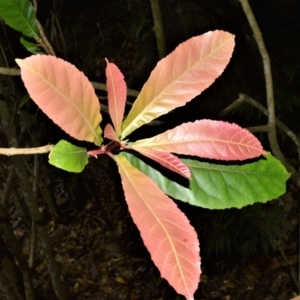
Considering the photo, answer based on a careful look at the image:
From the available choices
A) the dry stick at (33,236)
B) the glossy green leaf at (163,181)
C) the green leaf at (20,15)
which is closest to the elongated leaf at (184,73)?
the glossy green leaf at (163,181)

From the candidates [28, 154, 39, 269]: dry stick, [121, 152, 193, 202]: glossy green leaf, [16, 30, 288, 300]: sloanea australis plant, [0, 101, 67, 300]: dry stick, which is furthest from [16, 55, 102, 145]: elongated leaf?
[28, 154, 39, 269]: dry stick

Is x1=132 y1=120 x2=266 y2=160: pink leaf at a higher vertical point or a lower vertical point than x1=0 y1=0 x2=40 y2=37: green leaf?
lower

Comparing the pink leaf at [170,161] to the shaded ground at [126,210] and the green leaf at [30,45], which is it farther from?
the shaded ground at [126,210]

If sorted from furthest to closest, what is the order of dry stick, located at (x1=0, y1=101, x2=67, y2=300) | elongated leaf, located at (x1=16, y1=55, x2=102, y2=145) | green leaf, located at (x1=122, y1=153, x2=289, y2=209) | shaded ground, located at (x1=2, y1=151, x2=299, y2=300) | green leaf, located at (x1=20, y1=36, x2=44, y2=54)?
1. shaded ground, located at (x1=2, y1=151, x2=299, y2=300)
2. dry stick, located at (x1=0, y1=101, x2=67, y2=300)
3. green leaf, located at (x1=20, y1=36, x2=44, y2=54)
4. green leaf, located at (x1=122, y1=153, x2=289, y2=209)
5. elongated leaf, located at (x1=16, y1=55, x2=102, y2=145)

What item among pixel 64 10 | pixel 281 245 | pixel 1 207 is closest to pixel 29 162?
pixel 1 207

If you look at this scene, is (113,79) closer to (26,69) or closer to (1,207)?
(26,69)

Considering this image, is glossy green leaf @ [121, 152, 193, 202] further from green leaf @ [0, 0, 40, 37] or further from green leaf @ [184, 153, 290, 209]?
green leaf @ [0, 0, 40, 37]

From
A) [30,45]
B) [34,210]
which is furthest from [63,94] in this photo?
[34,210]

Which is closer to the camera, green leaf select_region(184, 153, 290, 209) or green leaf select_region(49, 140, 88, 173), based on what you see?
green leaf select_region(49, 140, 88, 173)
